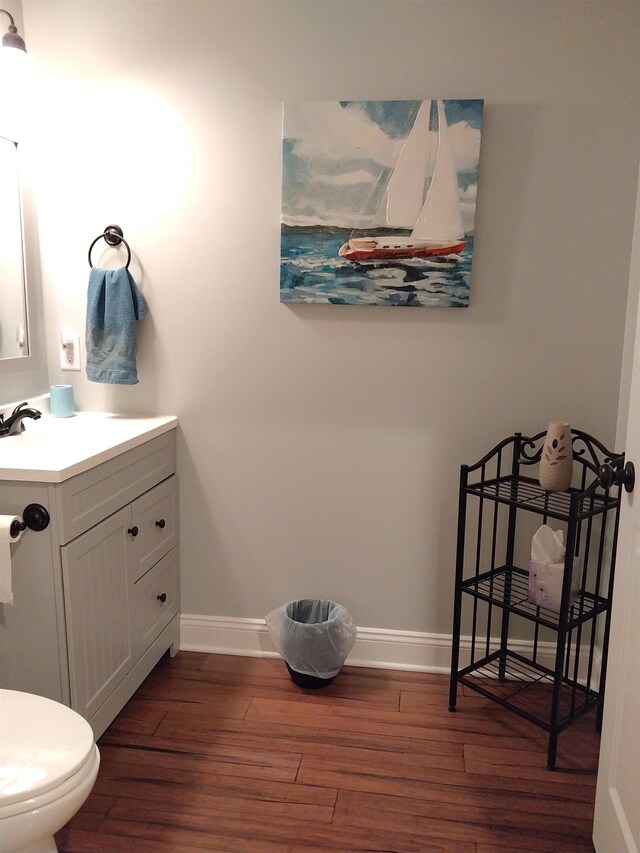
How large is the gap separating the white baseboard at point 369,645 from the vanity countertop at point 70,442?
808 millimetres

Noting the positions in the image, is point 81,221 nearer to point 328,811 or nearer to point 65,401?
point 65,401

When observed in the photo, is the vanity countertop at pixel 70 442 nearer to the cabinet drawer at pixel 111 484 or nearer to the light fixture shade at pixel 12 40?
the cabinet drawer at pixel 111 484

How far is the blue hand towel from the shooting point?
2.31m

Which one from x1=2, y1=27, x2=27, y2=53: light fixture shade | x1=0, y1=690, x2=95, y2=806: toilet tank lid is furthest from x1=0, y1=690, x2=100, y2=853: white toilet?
x1=2, y1=27, x2=27, y2=53: light fixture shade

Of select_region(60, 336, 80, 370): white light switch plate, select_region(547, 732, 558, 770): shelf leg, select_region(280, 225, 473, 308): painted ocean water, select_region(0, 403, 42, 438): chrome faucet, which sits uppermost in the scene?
select_region(280, 225, 473, 308): painted ocean water

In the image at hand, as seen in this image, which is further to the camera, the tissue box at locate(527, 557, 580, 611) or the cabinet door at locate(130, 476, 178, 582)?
the cabinet door at locate(130, 476, 178, 582)

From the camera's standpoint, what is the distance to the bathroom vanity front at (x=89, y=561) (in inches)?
65.8

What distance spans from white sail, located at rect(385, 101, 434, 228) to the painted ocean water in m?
0.15

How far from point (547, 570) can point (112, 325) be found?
5.53ft

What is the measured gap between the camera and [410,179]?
7.11ft

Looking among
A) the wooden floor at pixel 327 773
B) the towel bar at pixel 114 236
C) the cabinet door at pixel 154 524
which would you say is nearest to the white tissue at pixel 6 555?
the cabinet door at pixel 154 524

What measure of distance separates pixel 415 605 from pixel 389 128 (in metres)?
1.68

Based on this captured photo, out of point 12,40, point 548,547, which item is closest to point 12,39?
point 12,40

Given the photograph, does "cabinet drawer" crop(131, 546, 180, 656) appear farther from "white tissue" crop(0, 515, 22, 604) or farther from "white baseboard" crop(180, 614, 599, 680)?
"white tissue" crop(0, 515, 22, 604)
